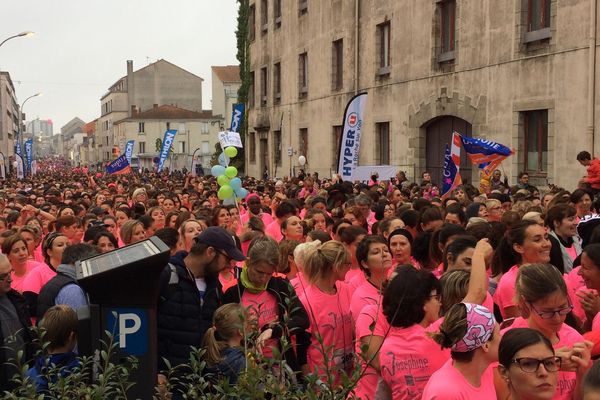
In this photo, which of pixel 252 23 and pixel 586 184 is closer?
pixel 586 184

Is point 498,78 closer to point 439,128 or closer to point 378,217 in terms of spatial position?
point 439,128

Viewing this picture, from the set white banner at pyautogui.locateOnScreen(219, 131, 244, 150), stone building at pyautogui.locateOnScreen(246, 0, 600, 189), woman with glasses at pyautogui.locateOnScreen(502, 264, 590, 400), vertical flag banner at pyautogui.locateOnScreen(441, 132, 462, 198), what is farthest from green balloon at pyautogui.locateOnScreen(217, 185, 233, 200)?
woman with glasses at pyautogui.locateOnScreen(502, 264, 590, 400)

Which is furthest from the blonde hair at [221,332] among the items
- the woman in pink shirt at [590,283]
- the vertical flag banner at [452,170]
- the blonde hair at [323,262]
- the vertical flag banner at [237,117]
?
the vertical flag banner at [237,117]

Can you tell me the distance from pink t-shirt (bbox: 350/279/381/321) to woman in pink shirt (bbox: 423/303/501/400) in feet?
5.75

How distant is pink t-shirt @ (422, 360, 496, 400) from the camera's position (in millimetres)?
3902

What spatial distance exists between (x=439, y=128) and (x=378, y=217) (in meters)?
12.9

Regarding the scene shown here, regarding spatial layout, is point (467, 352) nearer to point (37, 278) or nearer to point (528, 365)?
point (528, 365)

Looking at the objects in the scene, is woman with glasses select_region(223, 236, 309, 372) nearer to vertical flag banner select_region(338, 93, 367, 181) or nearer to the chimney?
vertical flag banner select_region(338, 93, 367, 181)

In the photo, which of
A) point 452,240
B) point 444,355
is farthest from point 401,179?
point 444,355

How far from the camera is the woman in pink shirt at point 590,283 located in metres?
5.14

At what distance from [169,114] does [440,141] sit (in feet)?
277

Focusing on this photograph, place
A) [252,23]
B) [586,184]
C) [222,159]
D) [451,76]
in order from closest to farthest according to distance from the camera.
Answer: [586,184] < [222,159] < [451,76] < [252,23]

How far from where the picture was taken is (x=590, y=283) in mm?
5277

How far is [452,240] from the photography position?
652cm
